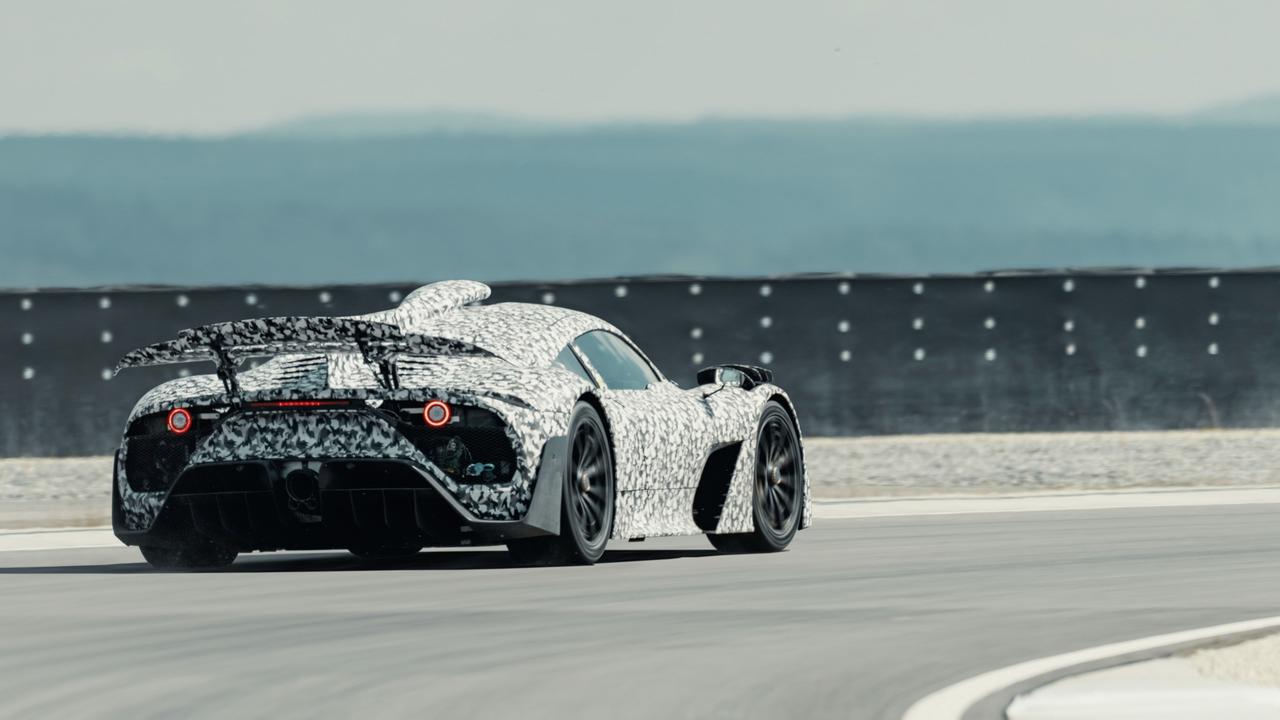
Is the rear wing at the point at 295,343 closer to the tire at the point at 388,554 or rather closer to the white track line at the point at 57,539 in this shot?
the tire at the point at 388,554

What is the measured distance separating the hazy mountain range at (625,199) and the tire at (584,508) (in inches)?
343

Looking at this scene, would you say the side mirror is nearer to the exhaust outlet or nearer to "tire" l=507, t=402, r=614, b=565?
"tire" l=507, t=402, r=614, b=565

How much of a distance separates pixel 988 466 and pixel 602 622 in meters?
10.1

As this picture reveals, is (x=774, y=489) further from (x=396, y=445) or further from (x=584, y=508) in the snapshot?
(x=396, y=445)

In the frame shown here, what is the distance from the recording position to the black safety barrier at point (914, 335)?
18.3 metres

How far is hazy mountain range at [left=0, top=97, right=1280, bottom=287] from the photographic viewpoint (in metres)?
19.1

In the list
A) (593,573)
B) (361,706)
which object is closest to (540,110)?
(593,573)

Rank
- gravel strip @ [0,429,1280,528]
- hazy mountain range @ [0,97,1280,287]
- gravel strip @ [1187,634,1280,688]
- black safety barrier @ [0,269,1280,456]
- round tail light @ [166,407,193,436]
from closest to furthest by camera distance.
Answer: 1. gravel strip @ [1187,634,1280,688]
2. round tail light @ [166,407,193,436]
3. gravel strip @ [0,429,1280,528]
4. black safety barrier @ [0,269,1280,456]
5. hazy mountain range @ [0,97,1280,287]

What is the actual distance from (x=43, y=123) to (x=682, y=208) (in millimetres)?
5227

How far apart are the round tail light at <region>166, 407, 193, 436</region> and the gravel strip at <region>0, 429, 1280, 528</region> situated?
17.9 feet

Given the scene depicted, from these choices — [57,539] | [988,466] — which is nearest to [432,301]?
[57,539]

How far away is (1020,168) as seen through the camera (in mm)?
19922

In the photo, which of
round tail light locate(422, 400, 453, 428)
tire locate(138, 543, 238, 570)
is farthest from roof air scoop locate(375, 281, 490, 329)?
tire locate(138, 543, 238, 570)

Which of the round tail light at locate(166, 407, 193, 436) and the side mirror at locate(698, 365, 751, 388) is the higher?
the side mirror at locate(698, 365, 751, 388)
